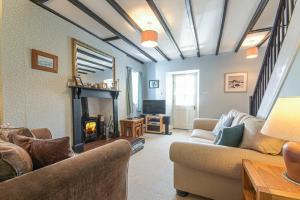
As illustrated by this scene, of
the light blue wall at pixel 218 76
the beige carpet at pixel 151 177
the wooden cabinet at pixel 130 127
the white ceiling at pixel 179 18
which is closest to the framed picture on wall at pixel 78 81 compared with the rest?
the white ceiling at pixel 179 18

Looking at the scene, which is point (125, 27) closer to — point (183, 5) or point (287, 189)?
point (183, 5)

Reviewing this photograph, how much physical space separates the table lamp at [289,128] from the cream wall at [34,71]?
115 inches

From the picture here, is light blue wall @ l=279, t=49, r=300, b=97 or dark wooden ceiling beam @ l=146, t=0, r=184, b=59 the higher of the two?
dark wooden ceiling beam @ l=146, t=0, r=184, b=59

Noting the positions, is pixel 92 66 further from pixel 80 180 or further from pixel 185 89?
pixel 185 89

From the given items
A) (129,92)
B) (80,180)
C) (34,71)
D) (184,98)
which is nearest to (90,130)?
(34,71)

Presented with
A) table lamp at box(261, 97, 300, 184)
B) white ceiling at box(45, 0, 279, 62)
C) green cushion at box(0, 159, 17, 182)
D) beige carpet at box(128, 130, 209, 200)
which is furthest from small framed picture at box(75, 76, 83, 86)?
table lamp at box(261, 97, 300, 184)

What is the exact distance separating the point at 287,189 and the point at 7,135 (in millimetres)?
2070

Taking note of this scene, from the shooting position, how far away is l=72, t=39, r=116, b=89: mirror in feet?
10.3

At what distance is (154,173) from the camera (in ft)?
7.72

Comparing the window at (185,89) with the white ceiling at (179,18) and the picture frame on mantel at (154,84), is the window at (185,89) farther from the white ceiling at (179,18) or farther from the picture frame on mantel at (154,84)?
the white ceiling at (179,18)

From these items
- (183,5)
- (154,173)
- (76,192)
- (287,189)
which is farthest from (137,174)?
(183,5)

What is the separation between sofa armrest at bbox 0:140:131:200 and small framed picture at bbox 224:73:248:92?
4.58m

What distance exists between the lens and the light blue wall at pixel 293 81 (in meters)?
1.39

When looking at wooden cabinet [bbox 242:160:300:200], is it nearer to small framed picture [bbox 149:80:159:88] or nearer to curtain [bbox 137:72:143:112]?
curtain [bbox 137:72:143:112]
